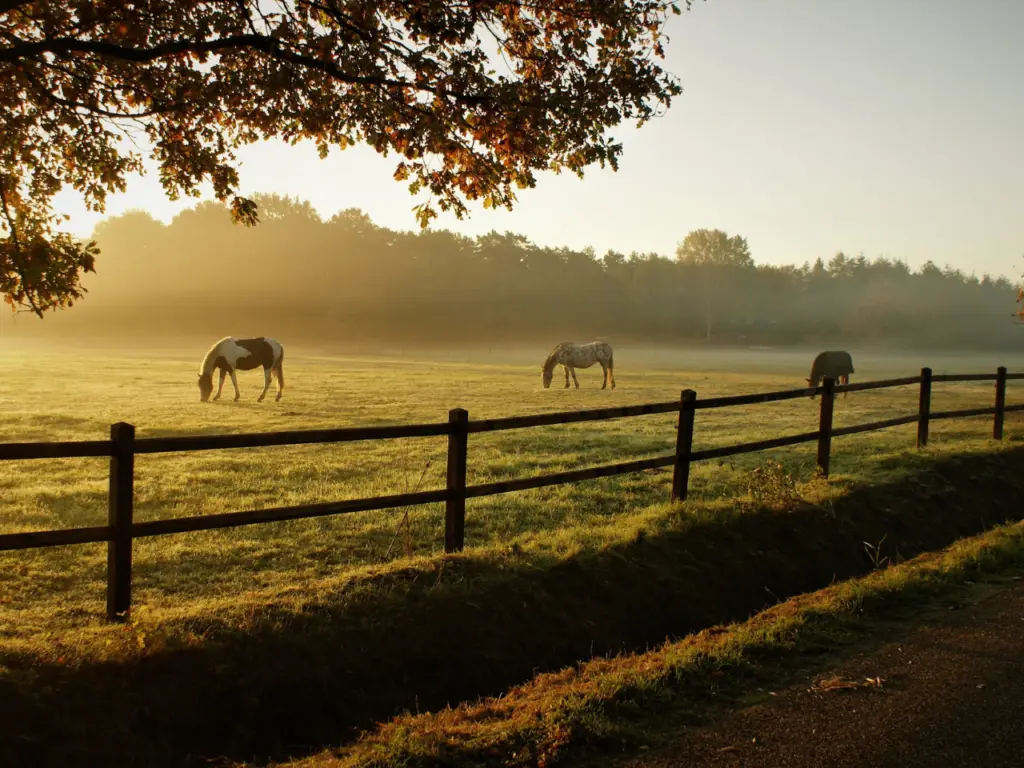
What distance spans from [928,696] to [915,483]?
245 inches

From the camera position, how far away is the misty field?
6379 millimetres

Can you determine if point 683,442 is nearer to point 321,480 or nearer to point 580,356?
point 321,480

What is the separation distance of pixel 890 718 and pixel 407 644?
2.96 meters

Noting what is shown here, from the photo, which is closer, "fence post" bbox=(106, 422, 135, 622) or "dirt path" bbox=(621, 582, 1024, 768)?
"dirt path" bbox=(621, 582, 1024, 768)

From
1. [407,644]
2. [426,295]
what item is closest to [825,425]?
[407,644]

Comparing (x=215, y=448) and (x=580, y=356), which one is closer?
(x=215, y=448)

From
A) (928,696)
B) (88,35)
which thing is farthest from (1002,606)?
(88,35)

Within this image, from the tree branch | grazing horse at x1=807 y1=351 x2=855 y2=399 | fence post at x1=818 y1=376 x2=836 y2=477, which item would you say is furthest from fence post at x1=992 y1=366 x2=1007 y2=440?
grazing horse at x1=807 y1=351 x2=855 y2=399

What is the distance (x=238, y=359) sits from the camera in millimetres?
22453

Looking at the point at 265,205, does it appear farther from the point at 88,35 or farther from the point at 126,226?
the point at 88,35

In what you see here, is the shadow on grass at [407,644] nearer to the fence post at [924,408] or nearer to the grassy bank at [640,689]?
the grassy bank at [640,689]

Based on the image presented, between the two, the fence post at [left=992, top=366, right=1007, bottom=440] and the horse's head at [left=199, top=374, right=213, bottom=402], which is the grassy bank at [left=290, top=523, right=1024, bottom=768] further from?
the horse's head at [left=199, top=374, right=213, bottom=402]

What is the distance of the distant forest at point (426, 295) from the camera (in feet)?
259

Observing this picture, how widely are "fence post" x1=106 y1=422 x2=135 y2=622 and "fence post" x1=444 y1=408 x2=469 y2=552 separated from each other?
2180 mm
